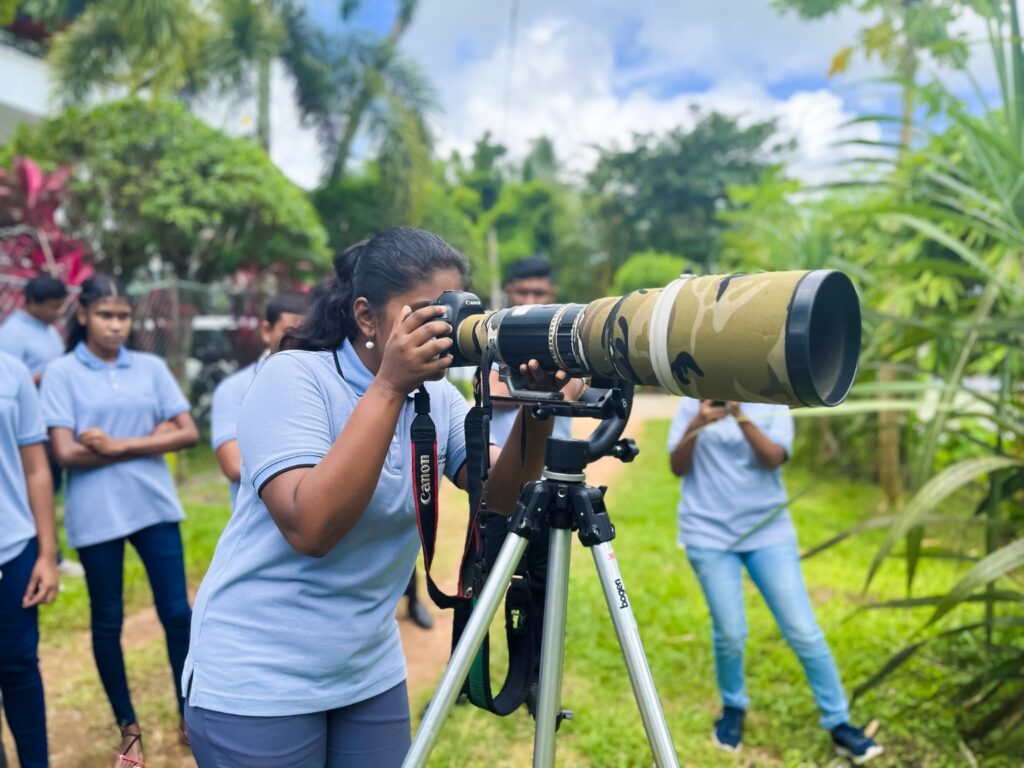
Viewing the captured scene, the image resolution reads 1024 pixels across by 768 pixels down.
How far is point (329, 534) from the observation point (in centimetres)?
126

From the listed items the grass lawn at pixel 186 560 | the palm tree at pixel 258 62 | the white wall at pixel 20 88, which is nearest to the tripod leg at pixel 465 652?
the grass lawn at pixel 186 560

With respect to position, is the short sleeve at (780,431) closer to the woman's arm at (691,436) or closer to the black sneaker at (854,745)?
the woman's arm at (691,436)

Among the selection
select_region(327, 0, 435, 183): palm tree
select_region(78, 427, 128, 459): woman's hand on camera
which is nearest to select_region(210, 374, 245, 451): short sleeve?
select_region(78, 427, 128, 459): woman's hand on camera

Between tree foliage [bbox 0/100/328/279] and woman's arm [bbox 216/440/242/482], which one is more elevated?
tree foliage [bbox 0/100/328/279]

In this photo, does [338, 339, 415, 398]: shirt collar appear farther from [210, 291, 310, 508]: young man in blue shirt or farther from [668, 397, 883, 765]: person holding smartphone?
[668, 397, 883, 765]: person holding smartphone

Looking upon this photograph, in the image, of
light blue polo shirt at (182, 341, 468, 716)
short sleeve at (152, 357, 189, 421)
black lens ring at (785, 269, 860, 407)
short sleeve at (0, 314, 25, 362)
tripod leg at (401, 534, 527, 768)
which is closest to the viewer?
black lens ring at (785, 269, 860, 407)

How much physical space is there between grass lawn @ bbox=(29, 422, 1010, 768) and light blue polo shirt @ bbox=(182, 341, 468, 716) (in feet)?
5.34

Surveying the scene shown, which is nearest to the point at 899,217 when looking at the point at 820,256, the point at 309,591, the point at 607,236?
the point at 309,591

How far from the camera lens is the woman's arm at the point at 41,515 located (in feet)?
8.02

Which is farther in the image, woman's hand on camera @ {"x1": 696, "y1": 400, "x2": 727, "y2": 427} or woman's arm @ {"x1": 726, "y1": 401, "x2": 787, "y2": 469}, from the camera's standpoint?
woman's arm @ {"x1": 726, "y1": 401, "x2": 787, "y2": 469}

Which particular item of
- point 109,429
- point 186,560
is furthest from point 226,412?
point 186,560

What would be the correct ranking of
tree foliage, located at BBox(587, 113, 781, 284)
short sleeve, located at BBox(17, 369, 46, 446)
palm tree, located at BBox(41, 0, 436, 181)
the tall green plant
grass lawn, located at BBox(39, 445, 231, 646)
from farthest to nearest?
tree foliage, located at BBox(587, 113, 781, 284), palm tree, located at BBox(41, 0, 436, 181), grass lawn, located at BBox(39, 445, 231, 646), short sleeve, located at BBox(17, 369, 46, 446), the tall green plant

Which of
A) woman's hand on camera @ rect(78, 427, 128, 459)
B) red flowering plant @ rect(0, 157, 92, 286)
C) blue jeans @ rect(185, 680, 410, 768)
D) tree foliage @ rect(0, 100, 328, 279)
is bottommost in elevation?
blue jeans @ rect(185, 680, 410, 768)

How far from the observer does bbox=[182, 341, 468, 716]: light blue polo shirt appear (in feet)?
4.36
